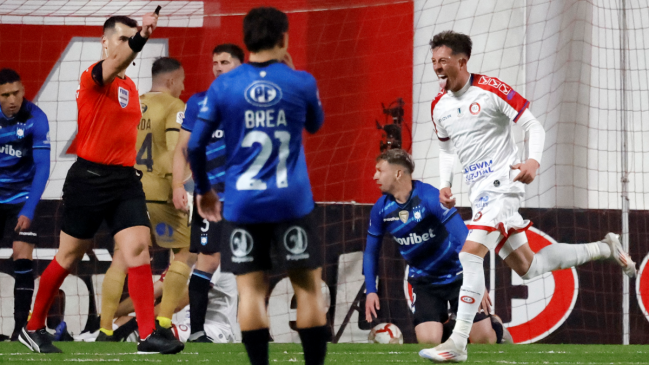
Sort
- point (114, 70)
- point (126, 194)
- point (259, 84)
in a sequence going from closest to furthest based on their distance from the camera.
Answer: point (259, 84) → point (114, 70) → point (126, 194)

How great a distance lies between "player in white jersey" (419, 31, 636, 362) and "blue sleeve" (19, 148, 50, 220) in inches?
119

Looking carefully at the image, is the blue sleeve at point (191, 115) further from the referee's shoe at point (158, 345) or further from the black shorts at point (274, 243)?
the black shorts at point (274, 243)

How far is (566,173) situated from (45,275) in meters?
5.91

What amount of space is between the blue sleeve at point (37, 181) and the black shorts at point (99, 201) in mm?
1455

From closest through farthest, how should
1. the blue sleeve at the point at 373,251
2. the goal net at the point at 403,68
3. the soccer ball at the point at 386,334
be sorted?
the blue sleeve at the point at 373,251 → the soccer ball at the point at 386,334 → the goal net at the point at 403,68

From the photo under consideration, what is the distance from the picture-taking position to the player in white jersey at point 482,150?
5133 millimetres

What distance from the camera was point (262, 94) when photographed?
11.0 ft

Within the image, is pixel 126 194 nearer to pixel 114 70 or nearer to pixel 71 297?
pixel 114 70

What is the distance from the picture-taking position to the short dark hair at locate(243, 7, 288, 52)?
11.2 feet

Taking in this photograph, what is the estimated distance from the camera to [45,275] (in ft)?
17.5

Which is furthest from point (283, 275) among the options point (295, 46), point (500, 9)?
point (500, 9)

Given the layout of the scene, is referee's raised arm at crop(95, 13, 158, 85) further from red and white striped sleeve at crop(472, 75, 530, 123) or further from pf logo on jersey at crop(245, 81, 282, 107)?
red and white striped sleeve at crop(472, 75, 530, 123)

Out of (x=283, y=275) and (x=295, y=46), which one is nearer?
(x=283, y=275)

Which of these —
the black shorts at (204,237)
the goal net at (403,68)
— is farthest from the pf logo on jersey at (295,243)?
the goal net at (403,68)
